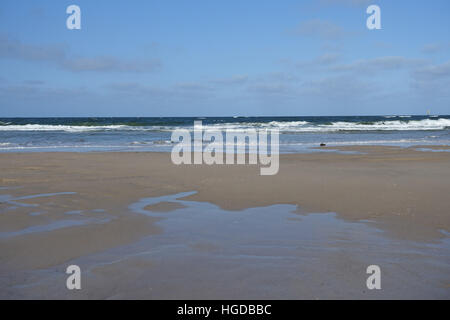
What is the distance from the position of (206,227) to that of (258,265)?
1.27 meters

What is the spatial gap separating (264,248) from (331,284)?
2.98 feet

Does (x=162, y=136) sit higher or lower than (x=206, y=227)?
higher

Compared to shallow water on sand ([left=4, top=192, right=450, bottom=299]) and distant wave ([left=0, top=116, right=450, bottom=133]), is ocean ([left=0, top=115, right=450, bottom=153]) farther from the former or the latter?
shallow water on sand ([left=4, top=192, right=450, bottom=299])

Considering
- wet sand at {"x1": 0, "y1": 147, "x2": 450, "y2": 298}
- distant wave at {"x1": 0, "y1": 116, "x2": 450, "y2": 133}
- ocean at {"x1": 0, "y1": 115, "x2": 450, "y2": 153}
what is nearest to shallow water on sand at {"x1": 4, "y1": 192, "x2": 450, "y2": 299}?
wet sand at {"x1": 0, "y1": 147, "x2": 450, "y2": 298}

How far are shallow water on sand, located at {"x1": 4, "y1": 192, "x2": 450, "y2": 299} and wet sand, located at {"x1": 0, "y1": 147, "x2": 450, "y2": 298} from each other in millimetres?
14

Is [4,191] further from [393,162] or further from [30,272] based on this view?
[393,162]

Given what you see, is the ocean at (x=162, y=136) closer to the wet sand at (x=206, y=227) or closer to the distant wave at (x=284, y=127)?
the distant wave at (x=284, y=127)

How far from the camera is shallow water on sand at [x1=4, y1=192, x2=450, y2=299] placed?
2.80 m

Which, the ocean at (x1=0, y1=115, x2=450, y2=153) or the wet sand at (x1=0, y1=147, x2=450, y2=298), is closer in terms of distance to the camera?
the wet sand at (x1=0, y1=147, x2=450, y2=298)

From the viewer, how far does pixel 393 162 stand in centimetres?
1045

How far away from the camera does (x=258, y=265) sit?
327cm

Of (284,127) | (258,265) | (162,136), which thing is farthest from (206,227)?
(284,127)

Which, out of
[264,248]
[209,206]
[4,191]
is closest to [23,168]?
[4,191]

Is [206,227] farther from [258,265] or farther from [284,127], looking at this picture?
[284,127]
